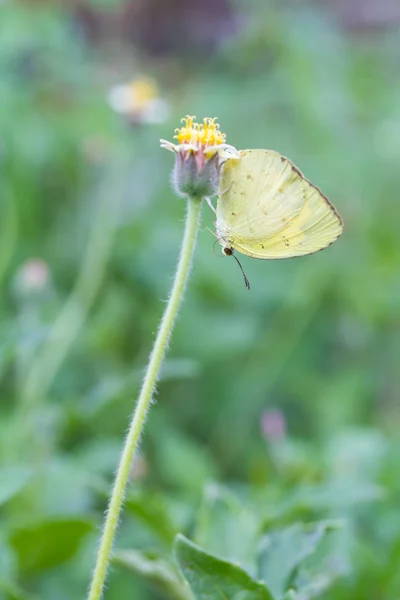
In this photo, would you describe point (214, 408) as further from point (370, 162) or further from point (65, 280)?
point (370, 162)

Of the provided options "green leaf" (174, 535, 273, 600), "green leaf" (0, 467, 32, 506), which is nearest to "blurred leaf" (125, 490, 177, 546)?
"green leaf" (0, 467, 32, 506)

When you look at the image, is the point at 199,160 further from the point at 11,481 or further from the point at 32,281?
the point at 32,281

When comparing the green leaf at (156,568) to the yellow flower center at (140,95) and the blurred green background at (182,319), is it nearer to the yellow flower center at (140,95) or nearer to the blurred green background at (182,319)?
the blurred green background at (182,319)

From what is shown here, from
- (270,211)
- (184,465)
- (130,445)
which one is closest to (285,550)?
(130,445)

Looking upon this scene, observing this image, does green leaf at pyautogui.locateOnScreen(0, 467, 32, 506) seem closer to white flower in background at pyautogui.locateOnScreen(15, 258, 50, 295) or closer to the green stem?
the green stem

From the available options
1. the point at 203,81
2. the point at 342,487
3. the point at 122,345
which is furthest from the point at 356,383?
the point at 203,81

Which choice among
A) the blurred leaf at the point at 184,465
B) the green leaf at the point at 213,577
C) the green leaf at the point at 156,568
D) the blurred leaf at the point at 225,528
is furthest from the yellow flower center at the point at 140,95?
the green leaf at the point at 213,577
